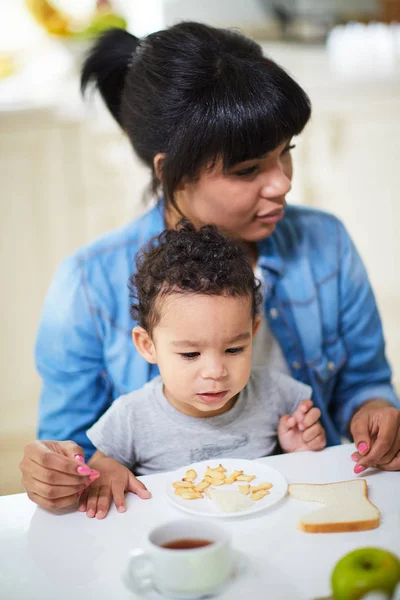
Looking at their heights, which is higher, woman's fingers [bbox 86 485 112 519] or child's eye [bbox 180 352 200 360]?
child's eye [bbox 180 352 200 360]

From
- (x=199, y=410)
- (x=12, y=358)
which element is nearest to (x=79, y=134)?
(x=12, y=358)

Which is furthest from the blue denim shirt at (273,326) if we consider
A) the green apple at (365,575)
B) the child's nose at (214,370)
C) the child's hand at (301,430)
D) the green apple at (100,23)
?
the green apple at (100,23)

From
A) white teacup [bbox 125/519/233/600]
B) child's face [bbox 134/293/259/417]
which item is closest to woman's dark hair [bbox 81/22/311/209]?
child's face [bbox 134/293/259/417]

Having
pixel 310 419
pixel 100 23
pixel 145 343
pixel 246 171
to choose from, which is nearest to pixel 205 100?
pixel 246 171

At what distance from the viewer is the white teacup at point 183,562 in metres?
0.71

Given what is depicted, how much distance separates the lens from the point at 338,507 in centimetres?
90

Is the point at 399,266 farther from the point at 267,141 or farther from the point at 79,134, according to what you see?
the point at 267,141

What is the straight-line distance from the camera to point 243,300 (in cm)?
113

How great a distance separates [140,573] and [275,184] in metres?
0.73

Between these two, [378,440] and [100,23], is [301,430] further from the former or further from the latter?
[100,23]

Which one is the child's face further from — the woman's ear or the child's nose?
the woman's ear

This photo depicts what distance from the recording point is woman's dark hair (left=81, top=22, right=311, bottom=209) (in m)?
1.20

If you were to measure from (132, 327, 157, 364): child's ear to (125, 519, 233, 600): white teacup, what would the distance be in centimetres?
45

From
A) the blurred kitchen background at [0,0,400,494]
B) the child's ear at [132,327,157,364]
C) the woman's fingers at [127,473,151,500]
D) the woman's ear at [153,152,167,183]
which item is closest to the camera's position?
the woman's fingers at [127,473,151,500]
